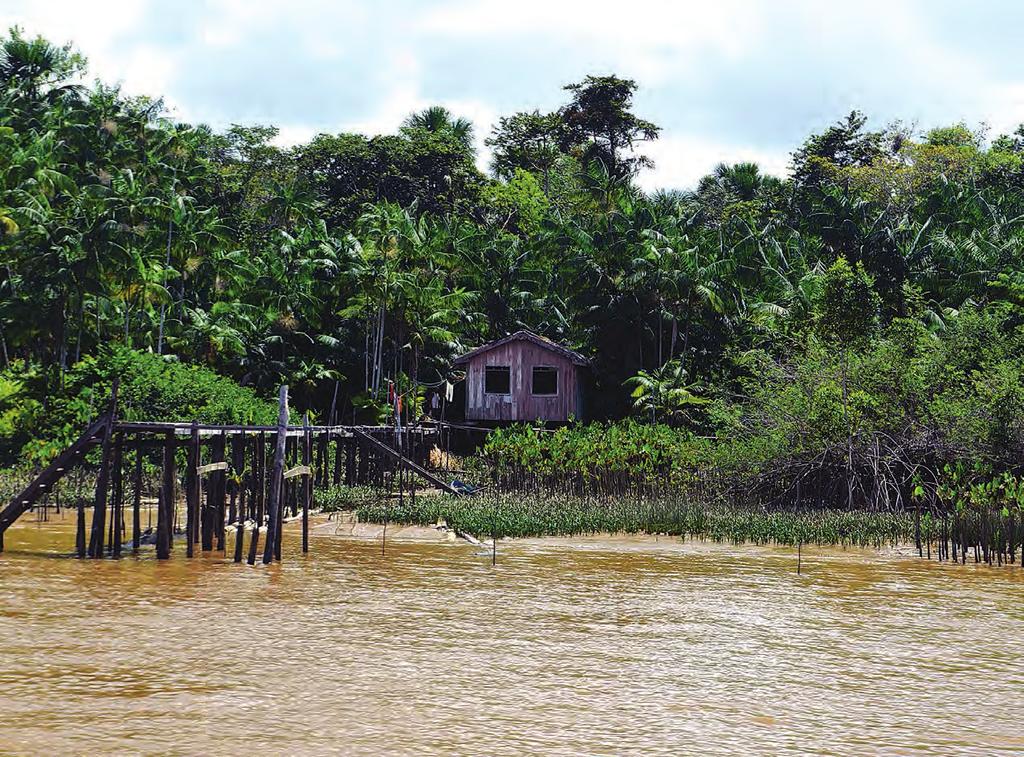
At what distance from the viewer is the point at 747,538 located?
84.9 ft

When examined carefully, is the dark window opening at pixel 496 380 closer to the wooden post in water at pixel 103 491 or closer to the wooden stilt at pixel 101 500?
the wooden post in water at pixel 103 491

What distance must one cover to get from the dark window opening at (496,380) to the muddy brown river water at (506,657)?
1958 centimetres

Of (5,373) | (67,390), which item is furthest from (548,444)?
(5,373)

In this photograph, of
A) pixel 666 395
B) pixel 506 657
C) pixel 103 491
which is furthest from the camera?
pixel 666 395

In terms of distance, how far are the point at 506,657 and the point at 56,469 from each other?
11.0 metres

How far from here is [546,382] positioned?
42.0 metres

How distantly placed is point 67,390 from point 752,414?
63.6 feet

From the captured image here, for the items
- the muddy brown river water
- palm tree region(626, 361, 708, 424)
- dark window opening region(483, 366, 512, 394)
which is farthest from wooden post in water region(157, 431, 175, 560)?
dark window opening region(483, 366, 512, 394)

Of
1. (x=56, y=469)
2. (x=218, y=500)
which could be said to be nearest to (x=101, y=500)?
(x=56, y=469)

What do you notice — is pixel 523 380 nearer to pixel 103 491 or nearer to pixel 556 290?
pixel 556 290

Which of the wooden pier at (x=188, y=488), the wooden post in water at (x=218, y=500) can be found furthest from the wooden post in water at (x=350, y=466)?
the wooden post in water at (x=218, y=500)

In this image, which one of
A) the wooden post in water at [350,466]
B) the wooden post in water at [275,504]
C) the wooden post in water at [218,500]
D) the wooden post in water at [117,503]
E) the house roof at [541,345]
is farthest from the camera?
the house roof at [541,345]

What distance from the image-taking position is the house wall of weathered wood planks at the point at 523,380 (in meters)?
41.6

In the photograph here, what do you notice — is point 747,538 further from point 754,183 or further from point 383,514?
point 754,183
